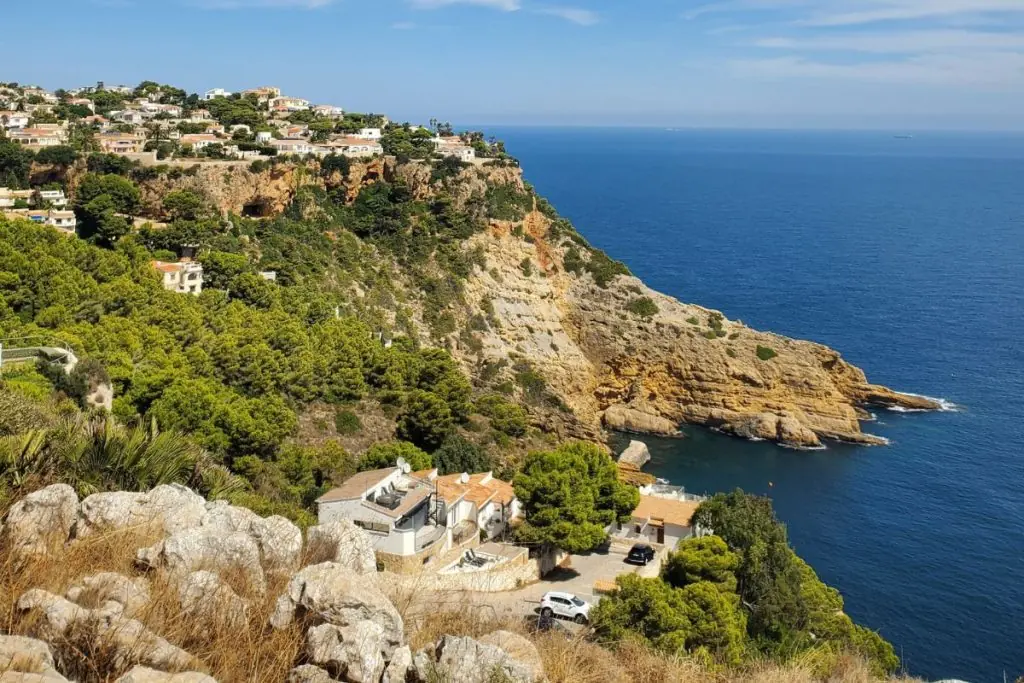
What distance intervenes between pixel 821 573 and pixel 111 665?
2726 centimetres

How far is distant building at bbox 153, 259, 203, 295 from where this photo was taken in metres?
33.0

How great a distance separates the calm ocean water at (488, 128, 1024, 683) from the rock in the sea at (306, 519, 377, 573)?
2036 cm

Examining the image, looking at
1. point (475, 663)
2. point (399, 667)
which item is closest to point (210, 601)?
point (399, 667)

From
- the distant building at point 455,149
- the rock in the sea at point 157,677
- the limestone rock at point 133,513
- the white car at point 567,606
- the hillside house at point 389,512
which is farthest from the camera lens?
the distant building at point 455,149

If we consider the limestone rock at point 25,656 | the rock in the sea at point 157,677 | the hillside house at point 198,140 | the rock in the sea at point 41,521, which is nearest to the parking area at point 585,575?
the rock in the sea at point 41,521

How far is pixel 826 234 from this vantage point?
93.0 meters

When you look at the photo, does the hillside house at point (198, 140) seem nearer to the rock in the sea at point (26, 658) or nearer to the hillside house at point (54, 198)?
the hillside house at point (54, 198)

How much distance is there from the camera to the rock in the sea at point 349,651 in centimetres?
550

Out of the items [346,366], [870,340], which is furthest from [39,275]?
[870,340]

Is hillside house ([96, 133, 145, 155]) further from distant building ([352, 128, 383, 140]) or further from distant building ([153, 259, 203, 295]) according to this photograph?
distant building ([352, 128, 383, 140])

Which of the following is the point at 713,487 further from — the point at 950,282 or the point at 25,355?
the point at 950,282

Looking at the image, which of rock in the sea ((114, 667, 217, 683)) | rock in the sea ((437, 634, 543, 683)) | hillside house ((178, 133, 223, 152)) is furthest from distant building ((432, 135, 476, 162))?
rock in the sea ((114, 667, 217, 683))

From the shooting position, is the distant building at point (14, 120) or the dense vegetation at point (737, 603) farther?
the distant building at point (14, 120)

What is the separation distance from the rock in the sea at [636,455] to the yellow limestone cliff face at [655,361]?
8.96 ft
